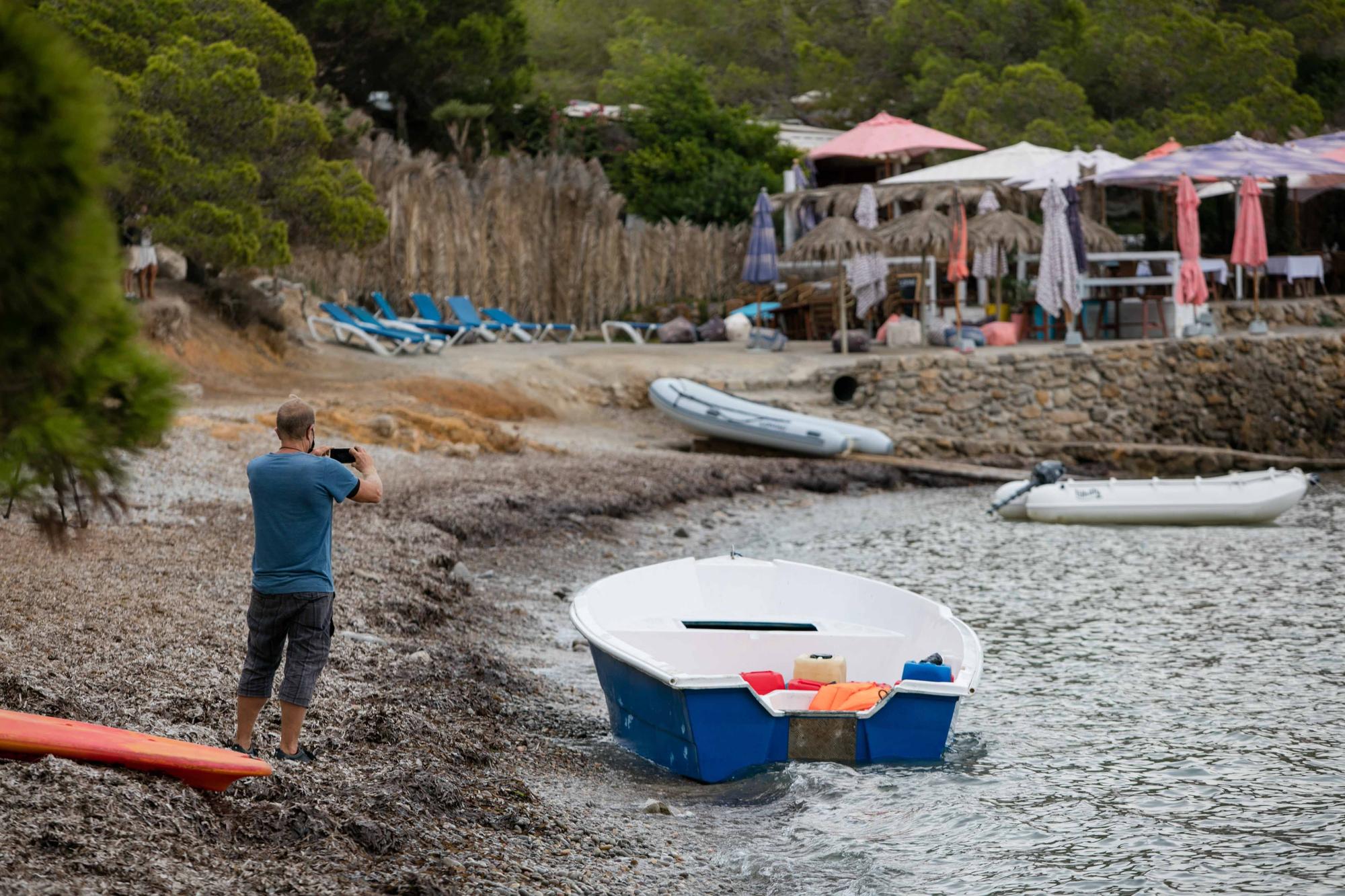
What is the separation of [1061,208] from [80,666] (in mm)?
19288

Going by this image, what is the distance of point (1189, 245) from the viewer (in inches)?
922

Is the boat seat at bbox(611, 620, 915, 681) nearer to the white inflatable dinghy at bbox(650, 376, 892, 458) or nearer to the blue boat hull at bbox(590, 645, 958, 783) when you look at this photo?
the blue boat hull at bbox(590, 645, 958, 783)

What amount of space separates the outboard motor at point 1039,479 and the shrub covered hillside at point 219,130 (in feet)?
30.0

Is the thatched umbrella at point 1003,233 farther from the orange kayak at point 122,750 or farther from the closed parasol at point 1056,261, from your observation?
the orange kayak at point 122,750

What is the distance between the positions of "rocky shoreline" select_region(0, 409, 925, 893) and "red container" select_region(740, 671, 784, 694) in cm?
85

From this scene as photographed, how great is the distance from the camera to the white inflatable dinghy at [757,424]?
19703mm

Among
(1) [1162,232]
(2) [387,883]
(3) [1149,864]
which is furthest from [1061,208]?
(2) [387,883]

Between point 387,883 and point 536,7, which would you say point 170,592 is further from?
point 536,7

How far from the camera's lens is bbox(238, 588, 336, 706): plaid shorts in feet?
17.7

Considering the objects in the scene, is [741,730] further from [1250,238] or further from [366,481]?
[1250,238]

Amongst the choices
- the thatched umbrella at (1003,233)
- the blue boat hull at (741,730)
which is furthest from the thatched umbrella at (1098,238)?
the blue boat hull at (741,730)

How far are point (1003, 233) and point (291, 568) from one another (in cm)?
1911

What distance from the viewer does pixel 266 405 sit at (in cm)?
1647

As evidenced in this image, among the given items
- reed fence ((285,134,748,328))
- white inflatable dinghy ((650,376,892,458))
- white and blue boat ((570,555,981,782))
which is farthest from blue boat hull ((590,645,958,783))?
reed fence ((285,134,748,328))
